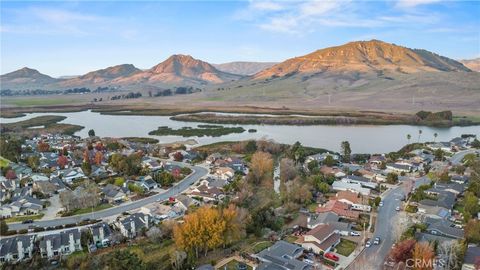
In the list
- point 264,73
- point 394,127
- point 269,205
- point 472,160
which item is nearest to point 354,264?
point 269,205

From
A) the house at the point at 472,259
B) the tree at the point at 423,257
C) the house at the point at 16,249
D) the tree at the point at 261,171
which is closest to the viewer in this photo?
the tree at the point at 423,257

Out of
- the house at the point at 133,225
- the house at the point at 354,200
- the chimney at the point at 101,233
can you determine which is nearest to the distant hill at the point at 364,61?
the house at the point at 354,200

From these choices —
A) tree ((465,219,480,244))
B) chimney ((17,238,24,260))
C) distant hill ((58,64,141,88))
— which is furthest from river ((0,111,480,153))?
distant hill ((58,64,141,88))

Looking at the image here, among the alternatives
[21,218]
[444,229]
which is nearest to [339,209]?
[444,229]

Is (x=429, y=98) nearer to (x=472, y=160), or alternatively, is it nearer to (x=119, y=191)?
(x=472, y=160)

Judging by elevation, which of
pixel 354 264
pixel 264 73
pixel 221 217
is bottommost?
pixel 354 264

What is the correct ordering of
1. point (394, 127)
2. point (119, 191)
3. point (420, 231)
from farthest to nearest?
point (394, 127)
point (119, 191)
point (420, 231)

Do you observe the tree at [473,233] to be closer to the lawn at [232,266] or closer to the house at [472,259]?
the house at [472,259]
